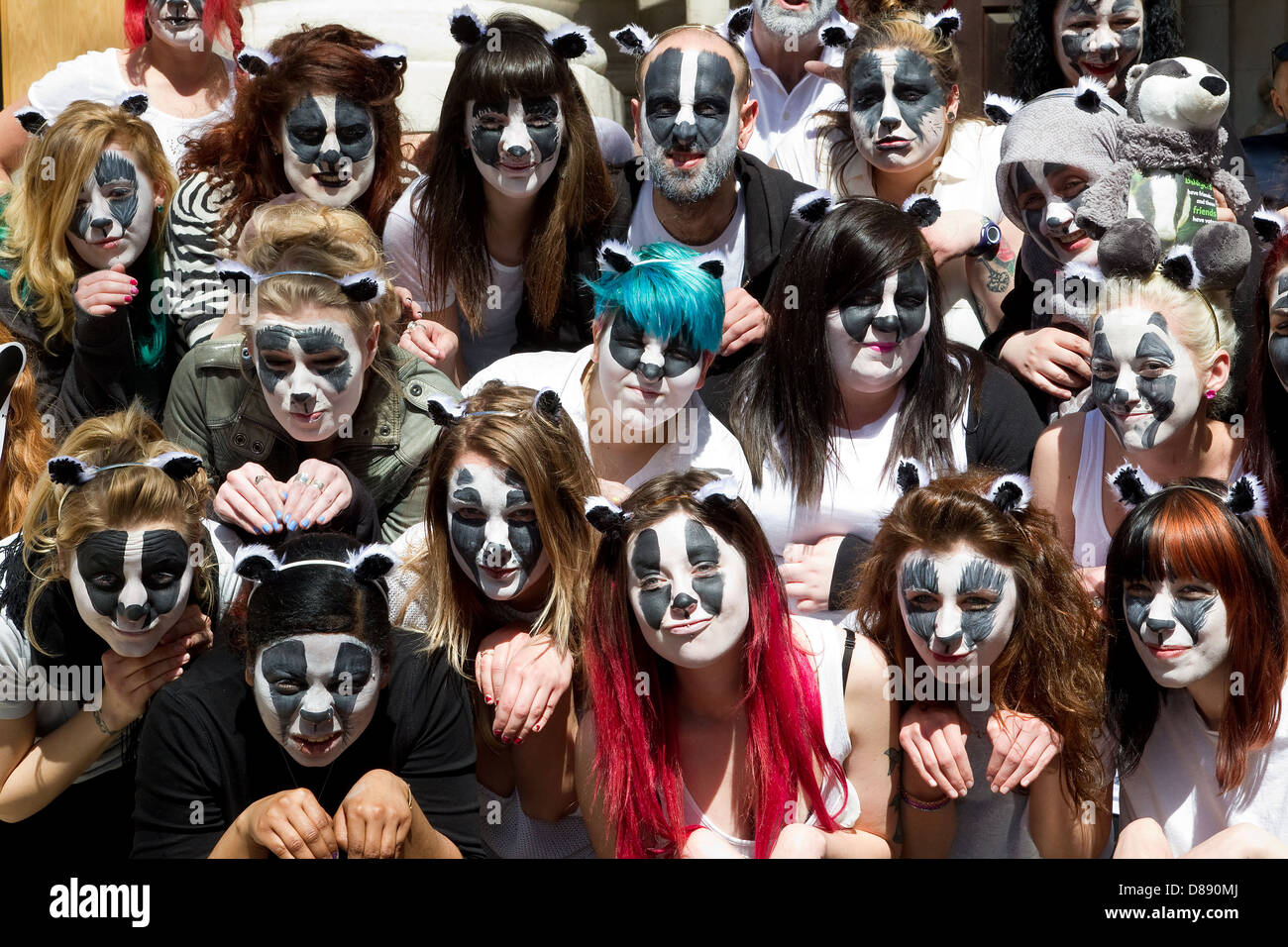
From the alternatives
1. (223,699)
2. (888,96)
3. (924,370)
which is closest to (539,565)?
(223,699)

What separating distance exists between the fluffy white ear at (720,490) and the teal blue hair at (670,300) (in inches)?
24.3

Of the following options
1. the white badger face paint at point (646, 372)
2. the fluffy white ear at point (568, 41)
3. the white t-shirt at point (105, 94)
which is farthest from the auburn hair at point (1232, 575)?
the white t-shirt at point (105, 94)

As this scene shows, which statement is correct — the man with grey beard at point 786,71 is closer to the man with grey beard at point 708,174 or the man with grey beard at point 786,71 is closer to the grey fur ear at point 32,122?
the man with grey beard at point 708,174

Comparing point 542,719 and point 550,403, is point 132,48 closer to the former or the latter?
point 550,403

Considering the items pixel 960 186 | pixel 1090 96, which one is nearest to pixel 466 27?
pixel 960 186

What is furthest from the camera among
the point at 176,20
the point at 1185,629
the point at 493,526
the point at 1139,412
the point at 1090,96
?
the point at 176,20

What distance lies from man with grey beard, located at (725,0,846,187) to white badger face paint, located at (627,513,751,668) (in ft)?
6.60

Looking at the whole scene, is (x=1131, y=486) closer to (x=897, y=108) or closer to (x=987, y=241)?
(x=987, y=241)

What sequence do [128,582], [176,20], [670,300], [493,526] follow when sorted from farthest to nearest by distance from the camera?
→ 1. [176,20]
2. [670,300]
3. [493,526]
4. [128,582]

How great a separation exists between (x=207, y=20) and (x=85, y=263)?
1.07 m

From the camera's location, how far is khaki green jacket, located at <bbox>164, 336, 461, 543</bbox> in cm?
460

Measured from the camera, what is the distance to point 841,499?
4.41 m

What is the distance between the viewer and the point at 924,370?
14.8ft

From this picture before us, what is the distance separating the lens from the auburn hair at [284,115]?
5.05 meters
